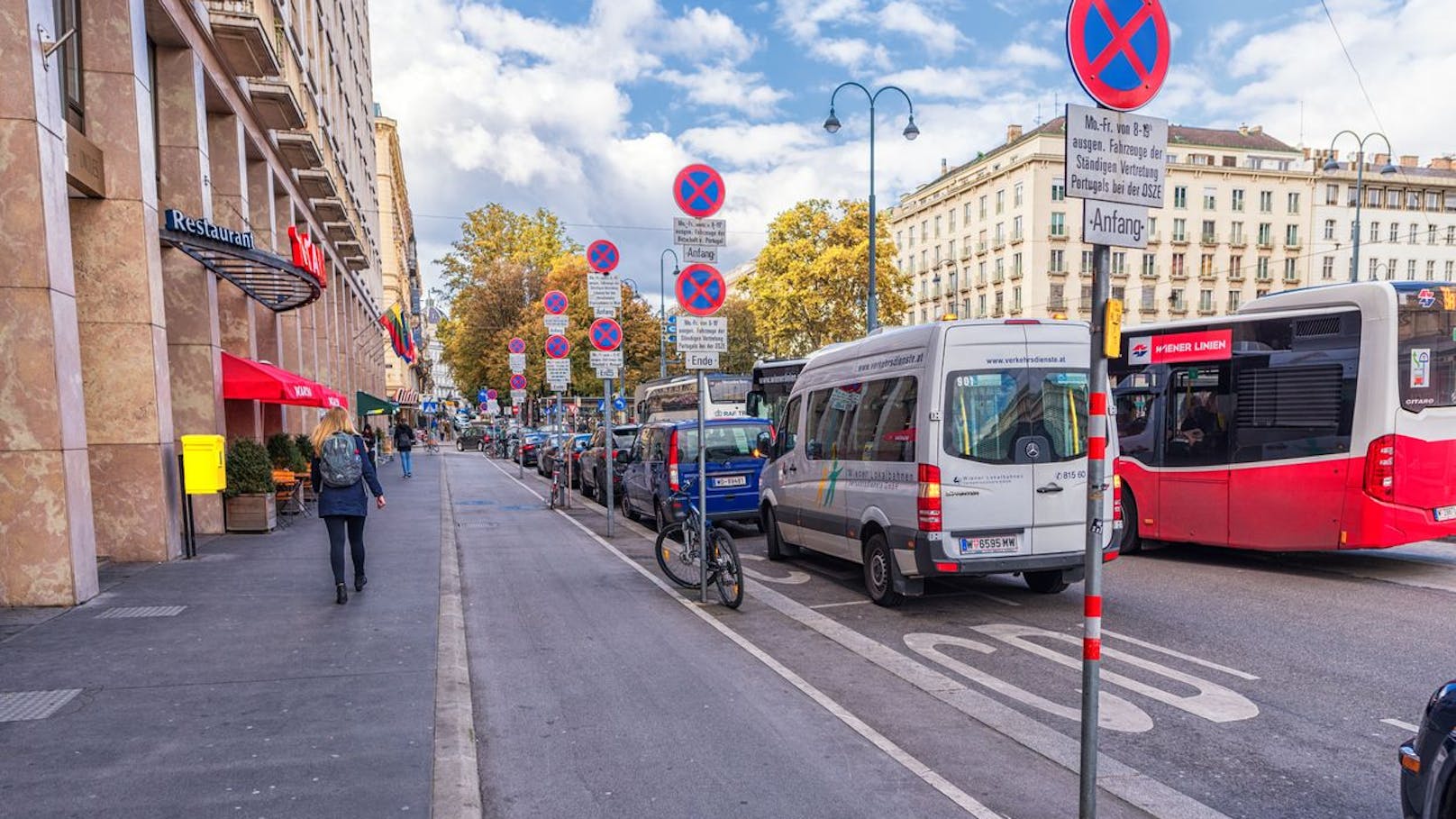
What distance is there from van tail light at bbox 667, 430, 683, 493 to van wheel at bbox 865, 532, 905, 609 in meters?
5.44

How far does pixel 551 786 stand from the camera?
14.1ft

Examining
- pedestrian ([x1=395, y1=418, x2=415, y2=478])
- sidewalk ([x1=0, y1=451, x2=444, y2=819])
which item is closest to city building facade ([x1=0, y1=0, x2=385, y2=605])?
sidewalk ([x1=0, y1=451, x2=444, y2=819])

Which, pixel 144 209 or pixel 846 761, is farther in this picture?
pixel 144 209

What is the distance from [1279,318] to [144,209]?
Result: 12965 mm

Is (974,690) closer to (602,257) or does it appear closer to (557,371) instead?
(602,257)

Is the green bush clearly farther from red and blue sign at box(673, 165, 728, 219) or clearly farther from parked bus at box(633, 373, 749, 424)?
parked bus at box(633, 373, 749, 424)

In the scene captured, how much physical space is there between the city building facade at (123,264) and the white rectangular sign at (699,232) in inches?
212

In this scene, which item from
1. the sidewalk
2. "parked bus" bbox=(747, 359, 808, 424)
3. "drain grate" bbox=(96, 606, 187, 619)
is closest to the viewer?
the sidewalk

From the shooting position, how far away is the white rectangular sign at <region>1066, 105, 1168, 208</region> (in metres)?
3.50

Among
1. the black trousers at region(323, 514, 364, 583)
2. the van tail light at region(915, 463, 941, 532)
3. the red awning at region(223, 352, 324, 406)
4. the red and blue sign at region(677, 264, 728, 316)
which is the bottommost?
the black trousers at region(323, 514, 364, 583)

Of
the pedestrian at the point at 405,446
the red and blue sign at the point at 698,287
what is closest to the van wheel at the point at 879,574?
the red and blue sign at the point at 698,287

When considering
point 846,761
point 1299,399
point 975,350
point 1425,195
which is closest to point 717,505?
point 975,350

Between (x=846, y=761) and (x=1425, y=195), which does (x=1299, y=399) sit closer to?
(x=846, y=761)

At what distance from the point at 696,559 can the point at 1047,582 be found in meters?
3.56
